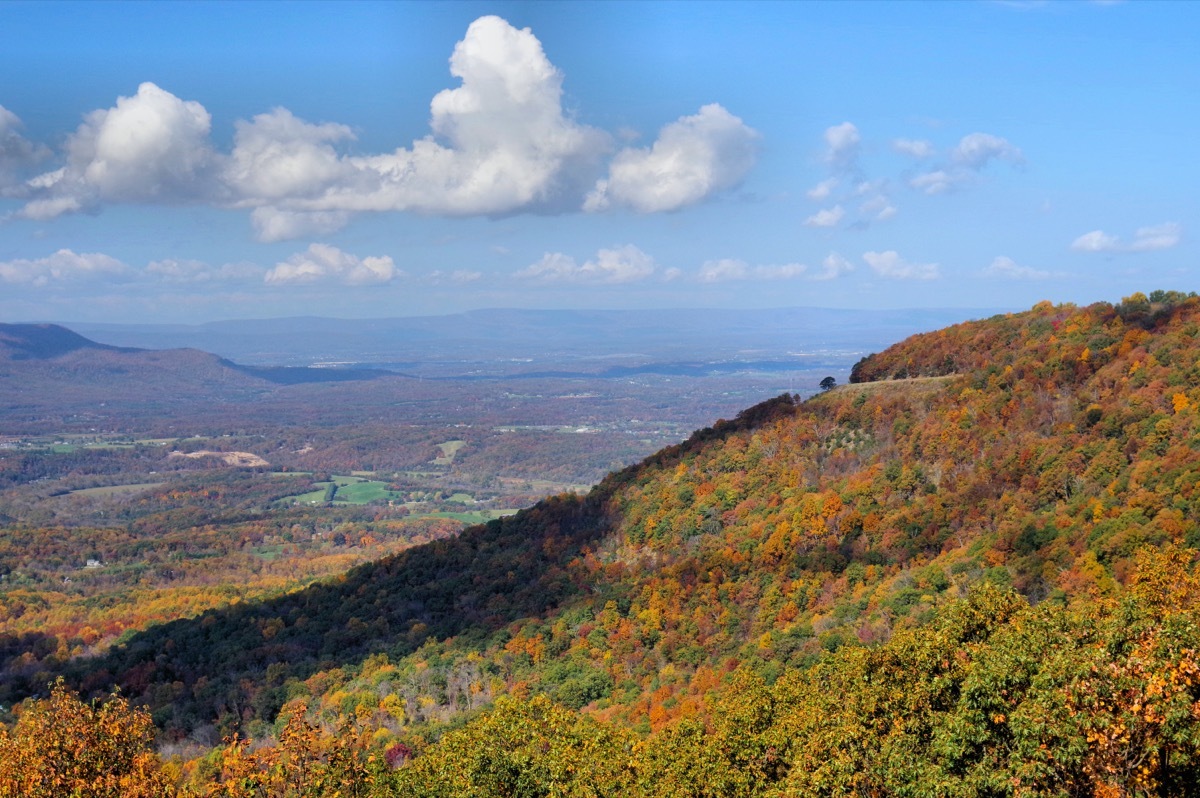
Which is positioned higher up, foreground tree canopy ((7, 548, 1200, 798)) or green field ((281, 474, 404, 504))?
foreground tree canopy ((7, 548, 1200, 798))

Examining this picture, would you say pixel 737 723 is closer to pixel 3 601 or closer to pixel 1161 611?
pixel 1161 611

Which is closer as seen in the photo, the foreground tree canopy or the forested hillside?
the foreground tree canopy

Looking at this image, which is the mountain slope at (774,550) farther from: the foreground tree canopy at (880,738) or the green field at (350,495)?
the green field at (350,495)

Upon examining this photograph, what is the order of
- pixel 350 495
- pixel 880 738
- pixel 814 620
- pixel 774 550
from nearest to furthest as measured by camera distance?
1. pixel 880 738
2. pixel 814 620
3. pixel 774 550
4. pixel 350 495

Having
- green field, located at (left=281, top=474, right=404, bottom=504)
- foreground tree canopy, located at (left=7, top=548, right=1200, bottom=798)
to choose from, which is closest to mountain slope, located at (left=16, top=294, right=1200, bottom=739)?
foreground tree canopy, located at (left=7, top=548, right=1200, bottom=798)

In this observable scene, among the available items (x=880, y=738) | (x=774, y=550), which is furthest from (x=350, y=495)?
(x=880, y=738)

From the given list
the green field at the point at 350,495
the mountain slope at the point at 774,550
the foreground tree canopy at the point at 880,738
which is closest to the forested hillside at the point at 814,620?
the foreground tree canopy at the point at 880,738

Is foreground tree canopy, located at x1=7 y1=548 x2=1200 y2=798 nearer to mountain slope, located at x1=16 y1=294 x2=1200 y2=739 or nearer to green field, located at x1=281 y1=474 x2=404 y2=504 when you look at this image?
mountain slope, located at x1=16 y1=294 x2=1200 y2=739

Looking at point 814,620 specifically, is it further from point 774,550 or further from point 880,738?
point 880,738

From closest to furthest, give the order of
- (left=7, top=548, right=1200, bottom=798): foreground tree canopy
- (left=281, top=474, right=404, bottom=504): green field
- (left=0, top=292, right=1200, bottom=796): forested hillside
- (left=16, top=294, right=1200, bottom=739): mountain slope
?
(left=7, top=548, right=1200, bottom=798): foreground tree canopy, (left=0, top=292, right=1200, bottom=796): forested hillside, (left=16, top=294, right=1200, bottom=739): mountain slope, (left=281, top=474, right=404, bottom=504): green field
